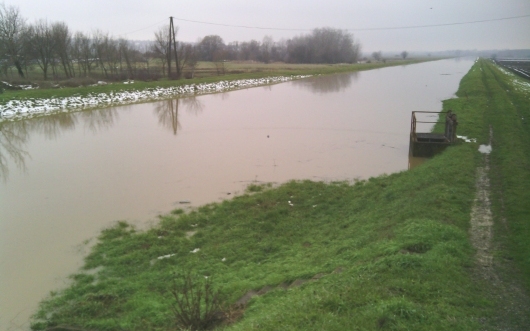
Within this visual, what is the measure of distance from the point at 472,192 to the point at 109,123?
764 inches

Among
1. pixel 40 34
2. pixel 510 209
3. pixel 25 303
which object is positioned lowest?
pixel 25 303

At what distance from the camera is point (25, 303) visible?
20.4ft

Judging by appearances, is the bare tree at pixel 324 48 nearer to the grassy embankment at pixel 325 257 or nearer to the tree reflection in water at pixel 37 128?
the tree reflection in water at pixel 37 128

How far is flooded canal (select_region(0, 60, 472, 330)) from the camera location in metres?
7.96

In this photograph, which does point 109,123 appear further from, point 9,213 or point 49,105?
point 9,213

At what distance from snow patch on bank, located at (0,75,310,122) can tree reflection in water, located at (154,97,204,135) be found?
9.98 ft

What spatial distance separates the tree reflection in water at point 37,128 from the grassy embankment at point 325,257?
27.1 ft

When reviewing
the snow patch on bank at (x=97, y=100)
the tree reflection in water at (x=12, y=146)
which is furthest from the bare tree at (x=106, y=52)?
the tree reflection in water at (x=12, y=146)

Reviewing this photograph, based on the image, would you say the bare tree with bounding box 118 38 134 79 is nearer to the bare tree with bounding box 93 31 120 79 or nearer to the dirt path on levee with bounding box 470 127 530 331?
the bare tree with bounding box 93 31 120 79

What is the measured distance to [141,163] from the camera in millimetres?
13914

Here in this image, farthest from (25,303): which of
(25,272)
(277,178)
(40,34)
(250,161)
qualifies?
(40,34)

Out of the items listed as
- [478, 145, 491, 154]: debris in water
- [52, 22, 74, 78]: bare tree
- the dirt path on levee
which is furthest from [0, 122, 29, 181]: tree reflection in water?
[52, 22, 74, 78]: bare tree

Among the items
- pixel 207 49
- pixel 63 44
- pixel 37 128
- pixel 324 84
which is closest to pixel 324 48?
pixel 207 49

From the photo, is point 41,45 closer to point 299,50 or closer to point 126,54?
point 126,54
